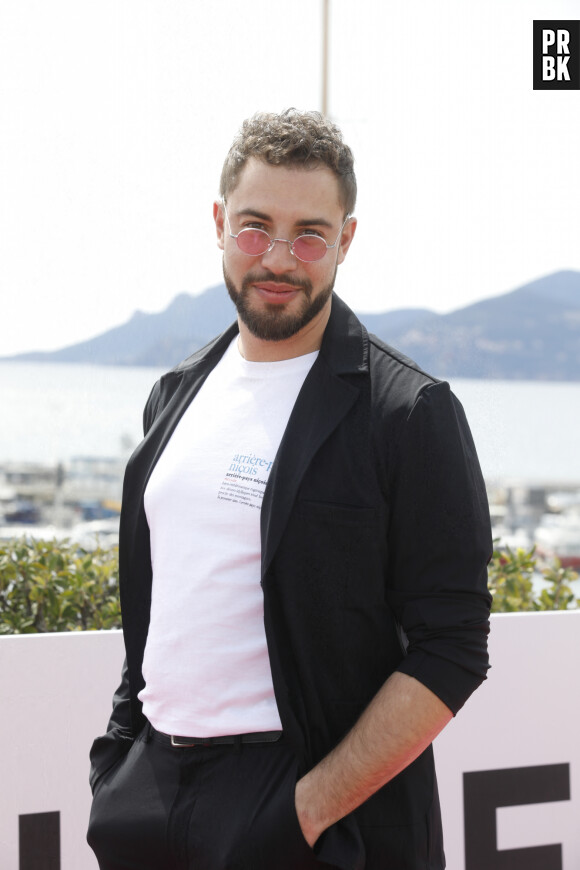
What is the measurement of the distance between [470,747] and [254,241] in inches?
65.8

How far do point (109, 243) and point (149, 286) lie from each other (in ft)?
0.70

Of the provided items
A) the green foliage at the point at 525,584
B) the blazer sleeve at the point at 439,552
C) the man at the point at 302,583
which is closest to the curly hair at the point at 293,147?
the man at the point at 302,583

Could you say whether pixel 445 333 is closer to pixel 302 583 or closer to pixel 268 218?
pixel 268 218

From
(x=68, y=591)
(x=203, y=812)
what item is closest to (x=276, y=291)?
(x=203, y=812)

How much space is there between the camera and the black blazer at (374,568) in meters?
1.25

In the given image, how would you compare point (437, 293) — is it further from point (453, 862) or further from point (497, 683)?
point (453, 862)

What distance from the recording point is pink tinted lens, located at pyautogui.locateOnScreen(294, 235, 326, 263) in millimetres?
1396

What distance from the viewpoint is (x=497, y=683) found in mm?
2490

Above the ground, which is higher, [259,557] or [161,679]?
[259,557]

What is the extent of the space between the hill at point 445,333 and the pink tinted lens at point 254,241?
1.92 metres

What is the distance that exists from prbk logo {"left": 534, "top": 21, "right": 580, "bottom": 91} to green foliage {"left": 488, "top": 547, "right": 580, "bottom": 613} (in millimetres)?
1943

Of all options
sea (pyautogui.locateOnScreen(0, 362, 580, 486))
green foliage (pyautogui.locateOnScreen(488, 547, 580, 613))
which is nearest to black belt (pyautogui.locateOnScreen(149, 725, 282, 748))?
green foliage (pyautogui.locateOnScreen(488, 547, 580, 613))

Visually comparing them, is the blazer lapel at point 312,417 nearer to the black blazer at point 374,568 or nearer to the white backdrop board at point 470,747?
the black blazer at point 374,568

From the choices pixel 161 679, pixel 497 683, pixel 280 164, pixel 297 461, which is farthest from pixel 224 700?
pixel 497 683
